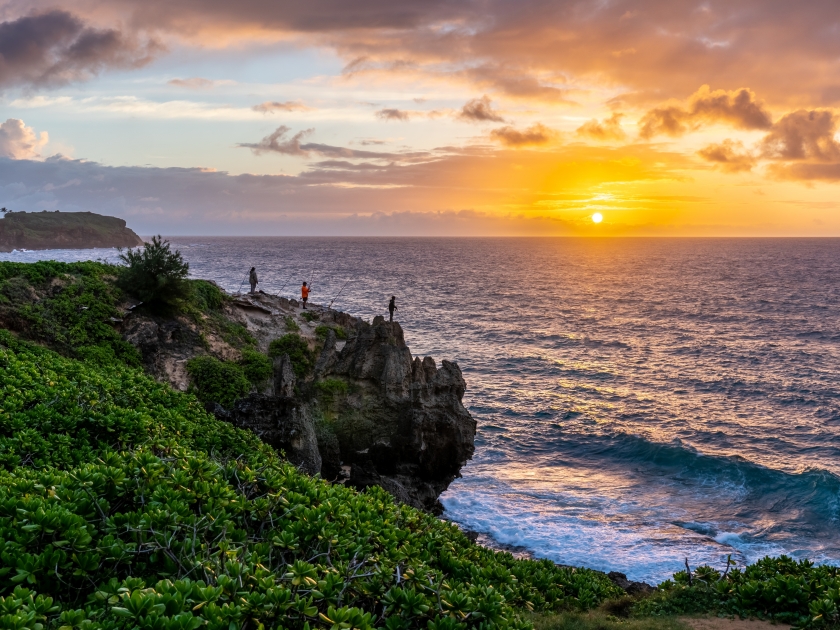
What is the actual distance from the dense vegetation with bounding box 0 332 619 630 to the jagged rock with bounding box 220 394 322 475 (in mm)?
8686

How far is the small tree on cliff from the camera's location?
25969 mm

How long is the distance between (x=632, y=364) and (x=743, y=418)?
14.7 m

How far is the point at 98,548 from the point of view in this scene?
6398 millimetres

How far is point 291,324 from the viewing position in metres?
31.4

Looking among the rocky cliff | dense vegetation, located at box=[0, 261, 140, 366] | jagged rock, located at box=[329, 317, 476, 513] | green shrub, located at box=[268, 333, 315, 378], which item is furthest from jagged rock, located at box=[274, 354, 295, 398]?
dense vegetation, located at box=[0, 261, 140, 366]

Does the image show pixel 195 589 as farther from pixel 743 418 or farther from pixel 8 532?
pixel 743 418

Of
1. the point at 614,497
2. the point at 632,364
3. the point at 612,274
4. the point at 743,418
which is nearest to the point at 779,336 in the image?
the point at 632,364

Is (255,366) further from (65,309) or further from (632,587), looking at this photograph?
(632,587)

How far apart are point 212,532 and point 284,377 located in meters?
18.9

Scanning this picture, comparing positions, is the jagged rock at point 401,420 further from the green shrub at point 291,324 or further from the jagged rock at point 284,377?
the green shrub at point 291,324

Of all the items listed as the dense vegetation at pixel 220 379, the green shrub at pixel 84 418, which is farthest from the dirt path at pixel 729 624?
the dense vegetation at pixel 220 379

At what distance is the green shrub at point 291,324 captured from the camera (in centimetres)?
3099

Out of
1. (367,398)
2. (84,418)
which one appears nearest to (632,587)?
(84,418)

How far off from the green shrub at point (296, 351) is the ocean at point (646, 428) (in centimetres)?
938
